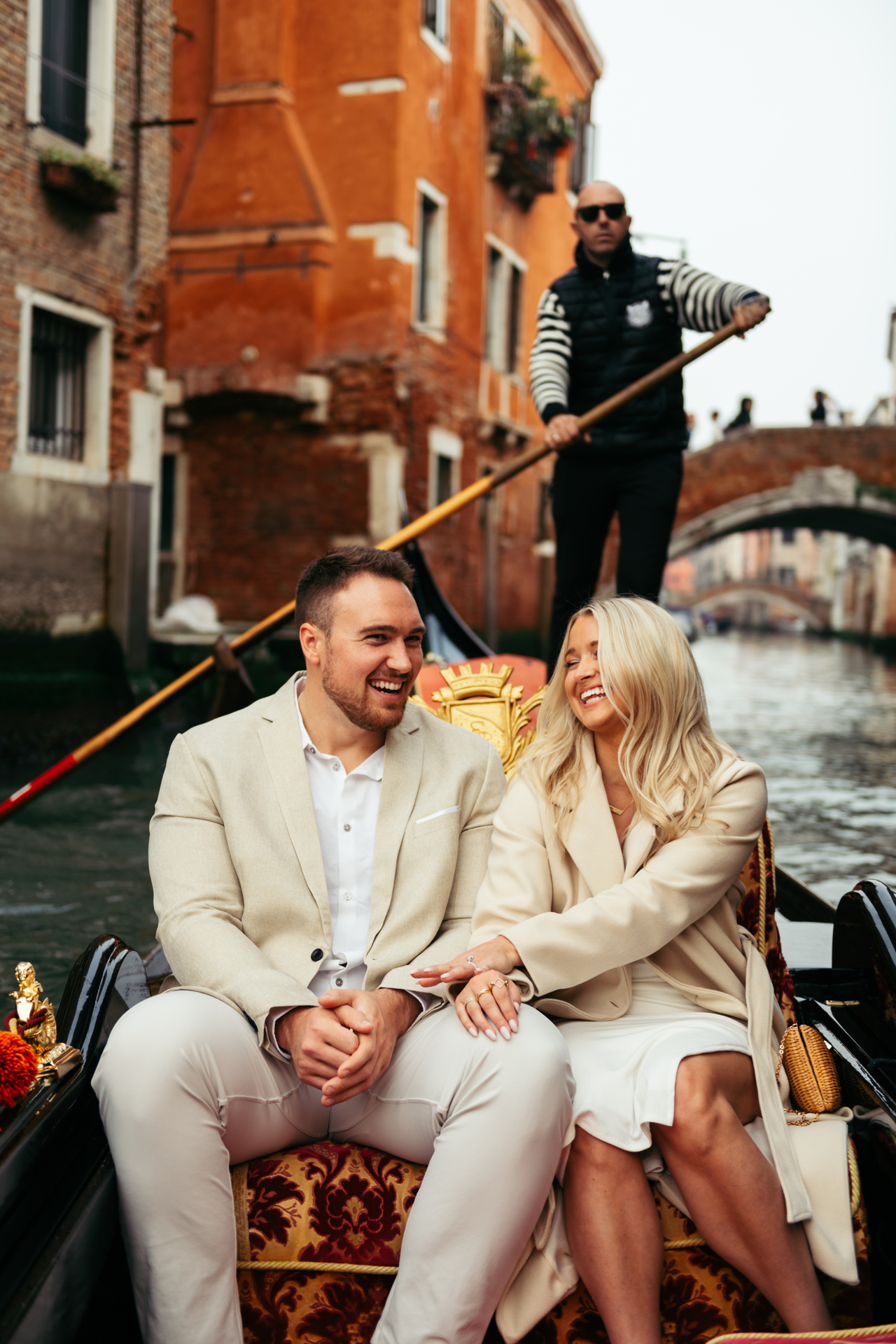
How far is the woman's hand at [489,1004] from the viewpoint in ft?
3.90

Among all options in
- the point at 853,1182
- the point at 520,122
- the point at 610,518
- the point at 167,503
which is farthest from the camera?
the point at 520,122

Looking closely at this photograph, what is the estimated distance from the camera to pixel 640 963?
135 centimetres

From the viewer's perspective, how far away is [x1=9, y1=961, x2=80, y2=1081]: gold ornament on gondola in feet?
3.60

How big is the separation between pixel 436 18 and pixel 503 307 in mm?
2527

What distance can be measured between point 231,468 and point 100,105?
2904 millimetres

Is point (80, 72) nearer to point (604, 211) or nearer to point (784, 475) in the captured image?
point (604, 211)

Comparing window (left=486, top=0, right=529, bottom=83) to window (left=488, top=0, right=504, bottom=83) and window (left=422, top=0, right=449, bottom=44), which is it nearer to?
window (left=488, top=0, right=504, bottom=83)

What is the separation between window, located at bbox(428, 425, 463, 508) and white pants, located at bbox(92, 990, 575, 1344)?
7970mm

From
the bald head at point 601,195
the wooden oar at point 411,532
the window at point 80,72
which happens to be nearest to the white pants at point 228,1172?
the wooden oar at point 411,532

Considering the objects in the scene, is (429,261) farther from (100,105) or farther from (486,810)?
(486,810)

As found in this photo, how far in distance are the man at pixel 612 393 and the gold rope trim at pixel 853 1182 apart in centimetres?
142

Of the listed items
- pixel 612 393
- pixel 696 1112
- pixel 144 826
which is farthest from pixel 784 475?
pixel 696 1112

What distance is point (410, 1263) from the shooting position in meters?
1.10

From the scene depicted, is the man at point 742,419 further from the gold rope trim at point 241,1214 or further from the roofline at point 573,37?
the gold rope trim at point 241,1214
